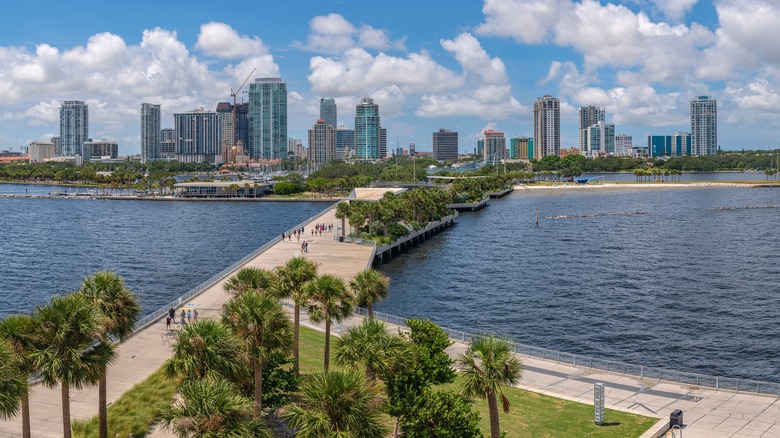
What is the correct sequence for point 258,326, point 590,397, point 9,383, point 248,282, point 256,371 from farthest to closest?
point 248,282
point 590,397
point 256,371
point 258,326
point 9,383

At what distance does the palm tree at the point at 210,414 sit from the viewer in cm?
2344

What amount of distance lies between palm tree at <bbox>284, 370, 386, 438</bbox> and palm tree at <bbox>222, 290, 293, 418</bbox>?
6.60 m

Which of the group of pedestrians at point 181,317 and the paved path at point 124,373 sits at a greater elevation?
the group of pedestrians at point 181,317

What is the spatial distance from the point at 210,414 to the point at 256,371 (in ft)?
25.4

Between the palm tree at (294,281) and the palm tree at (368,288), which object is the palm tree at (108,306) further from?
the palm tree at (368,288)

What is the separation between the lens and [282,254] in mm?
92938

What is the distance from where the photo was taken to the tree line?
24047mm

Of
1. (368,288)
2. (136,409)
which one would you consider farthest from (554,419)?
(136,409)

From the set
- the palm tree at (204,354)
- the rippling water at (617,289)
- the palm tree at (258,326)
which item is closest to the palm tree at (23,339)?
the palm tree at (204,354)

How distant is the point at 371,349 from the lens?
3030 centimetres

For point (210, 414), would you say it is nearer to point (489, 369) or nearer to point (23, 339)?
point (23, 339)

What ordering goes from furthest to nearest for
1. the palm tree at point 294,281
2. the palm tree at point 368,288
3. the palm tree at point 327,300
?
the palm tree at point 368,288 → the palm tree at point 294,281 → the palm tree at point 327,300

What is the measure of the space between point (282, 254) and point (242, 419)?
69.3 m

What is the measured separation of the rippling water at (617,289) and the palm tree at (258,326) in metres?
32.3
